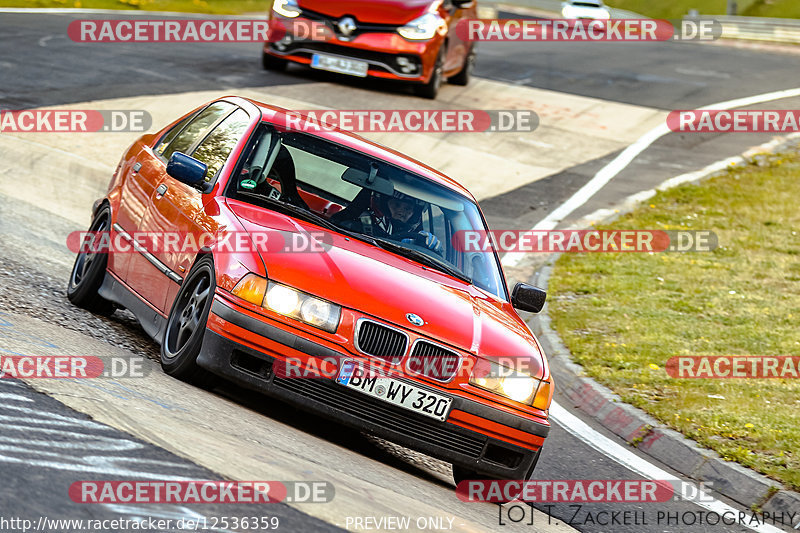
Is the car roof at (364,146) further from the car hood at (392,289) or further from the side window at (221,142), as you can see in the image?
the car hood at (392,289)

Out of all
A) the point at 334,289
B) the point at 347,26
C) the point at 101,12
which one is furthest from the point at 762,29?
the point at 334,289

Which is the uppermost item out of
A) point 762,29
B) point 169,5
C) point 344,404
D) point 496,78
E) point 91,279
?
point 344,404

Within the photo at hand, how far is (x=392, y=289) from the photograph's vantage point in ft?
19.0

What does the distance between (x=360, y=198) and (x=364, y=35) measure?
11437 millimetres

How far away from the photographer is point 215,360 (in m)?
5.61

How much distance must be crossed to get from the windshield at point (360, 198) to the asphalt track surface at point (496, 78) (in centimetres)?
111

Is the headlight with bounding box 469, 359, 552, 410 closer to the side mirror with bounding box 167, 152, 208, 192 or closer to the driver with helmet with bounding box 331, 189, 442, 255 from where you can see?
the driver with helmet with bounding box 331, 189, 442, 255

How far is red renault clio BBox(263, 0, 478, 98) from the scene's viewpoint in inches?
696

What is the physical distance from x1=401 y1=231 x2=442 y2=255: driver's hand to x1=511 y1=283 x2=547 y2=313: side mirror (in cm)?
61

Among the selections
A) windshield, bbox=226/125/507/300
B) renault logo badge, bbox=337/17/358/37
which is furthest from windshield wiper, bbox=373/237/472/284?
renault logo badge, bbox=337/17/358/37

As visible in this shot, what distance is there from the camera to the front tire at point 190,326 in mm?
5766

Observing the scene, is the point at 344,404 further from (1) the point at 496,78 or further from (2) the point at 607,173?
(1) the point at 496,78

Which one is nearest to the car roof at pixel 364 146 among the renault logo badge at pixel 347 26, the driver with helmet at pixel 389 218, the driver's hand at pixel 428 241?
the driver with helmet at pixel 389 218

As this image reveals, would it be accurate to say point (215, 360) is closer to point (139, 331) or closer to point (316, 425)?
point (316, 425)
